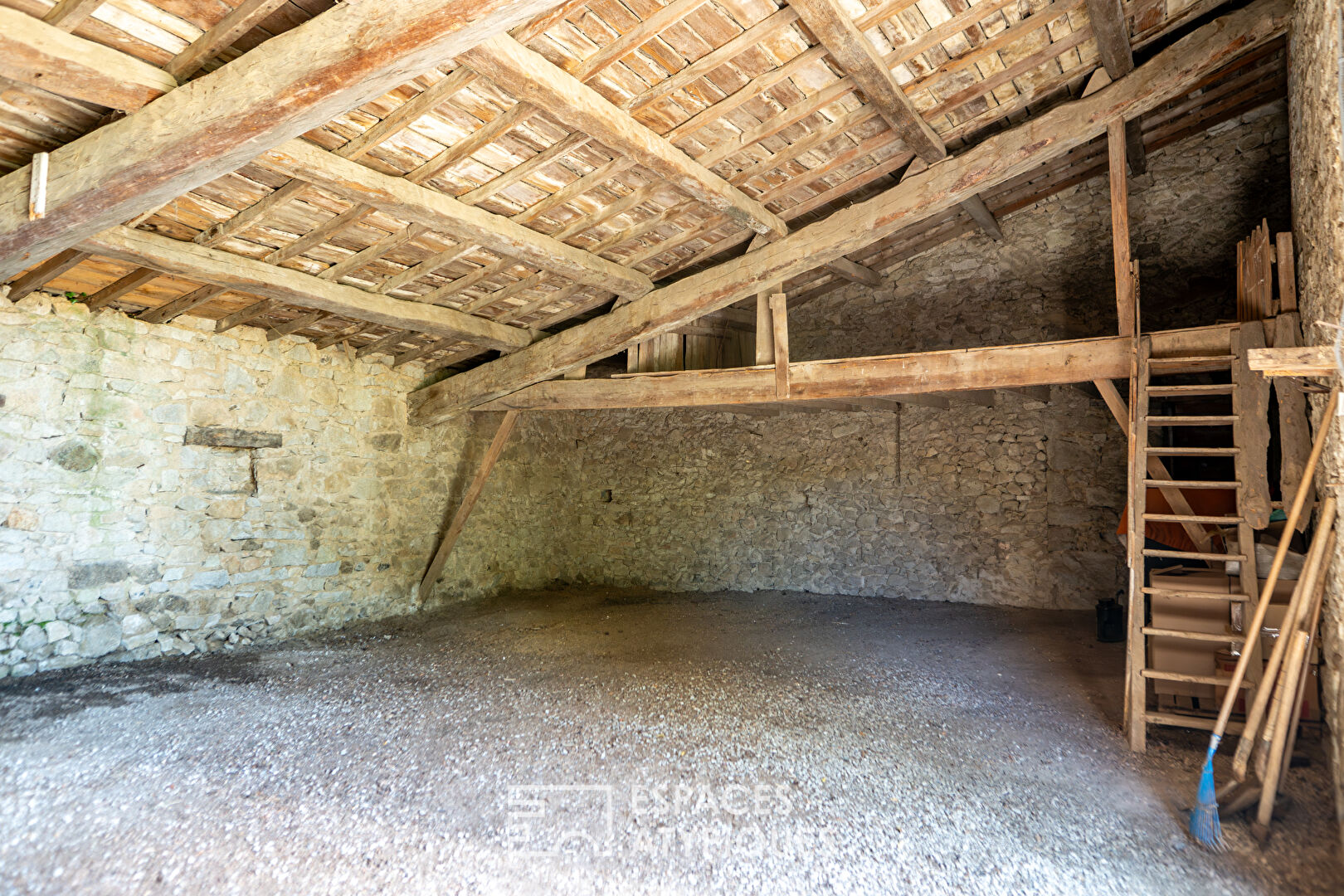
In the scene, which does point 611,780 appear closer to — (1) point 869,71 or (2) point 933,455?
(1) point 869,71

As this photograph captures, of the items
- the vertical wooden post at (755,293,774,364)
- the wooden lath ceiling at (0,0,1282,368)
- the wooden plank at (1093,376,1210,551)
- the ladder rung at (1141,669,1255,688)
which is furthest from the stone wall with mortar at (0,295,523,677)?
the ladder rung at (1141,669,1255,688)

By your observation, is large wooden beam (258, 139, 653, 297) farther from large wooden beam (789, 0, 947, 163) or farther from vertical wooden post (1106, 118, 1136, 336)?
vertical wooden post (1106, 118, 1136, 336)

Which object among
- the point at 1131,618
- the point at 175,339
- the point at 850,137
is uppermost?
the point at 850,137

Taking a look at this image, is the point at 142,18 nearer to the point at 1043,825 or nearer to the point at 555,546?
the point at 1043,825

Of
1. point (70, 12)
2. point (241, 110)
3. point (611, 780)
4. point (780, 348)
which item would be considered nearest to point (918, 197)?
point (780, 348)

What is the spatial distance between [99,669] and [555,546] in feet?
14.2

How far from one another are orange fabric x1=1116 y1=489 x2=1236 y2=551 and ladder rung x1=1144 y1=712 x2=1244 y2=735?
1.08 m

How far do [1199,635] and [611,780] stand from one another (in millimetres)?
2727

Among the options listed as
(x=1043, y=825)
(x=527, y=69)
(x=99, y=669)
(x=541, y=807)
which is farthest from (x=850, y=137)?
(x=99, y=669)

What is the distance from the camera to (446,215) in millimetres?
3359

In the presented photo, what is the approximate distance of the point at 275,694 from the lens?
3.75 m

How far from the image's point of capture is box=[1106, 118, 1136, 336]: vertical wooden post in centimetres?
365

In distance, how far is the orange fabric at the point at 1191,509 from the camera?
12.9 ft

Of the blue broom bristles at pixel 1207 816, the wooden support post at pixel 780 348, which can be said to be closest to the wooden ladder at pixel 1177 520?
the blue broom bristles at pixel 1207 816
